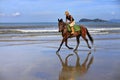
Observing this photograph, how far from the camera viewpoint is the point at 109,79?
786 centimetres

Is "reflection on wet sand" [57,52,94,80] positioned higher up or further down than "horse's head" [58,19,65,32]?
further down

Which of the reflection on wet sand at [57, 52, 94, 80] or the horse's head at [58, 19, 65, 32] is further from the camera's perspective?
the horse's head at [58, 19, 65, 32]

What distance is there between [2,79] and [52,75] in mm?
1392

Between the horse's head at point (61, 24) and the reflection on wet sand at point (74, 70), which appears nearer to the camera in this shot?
the reflection on wet sand at point (74, 70)

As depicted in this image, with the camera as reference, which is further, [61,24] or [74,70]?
[61,24]

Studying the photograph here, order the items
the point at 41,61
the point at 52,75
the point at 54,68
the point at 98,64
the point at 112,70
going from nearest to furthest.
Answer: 1. the point at 52,75
2. the point at 112,70
3. the point at 54,68
4. the point at 98,64
5. the point at 41,61

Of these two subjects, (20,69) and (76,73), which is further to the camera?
(20,69)

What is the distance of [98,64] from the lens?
1044cm

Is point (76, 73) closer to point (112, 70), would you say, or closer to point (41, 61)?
point (112, 70)

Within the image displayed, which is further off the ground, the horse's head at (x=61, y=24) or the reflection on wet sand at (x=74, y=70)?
the horse's head at (x=61, y=24)

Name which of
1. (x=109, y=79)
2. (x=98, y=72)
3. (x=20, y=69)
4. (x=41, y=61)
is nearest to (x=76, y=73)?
(x=98, y=72)

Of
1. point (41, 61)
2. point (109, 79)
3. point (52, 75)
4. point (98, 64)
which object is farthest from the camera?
point (41, 61)

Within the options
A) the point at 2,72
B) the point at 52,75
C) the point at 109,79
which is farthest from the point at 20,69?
the point at 109,79

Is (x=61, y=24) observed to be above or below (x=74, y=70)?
above
